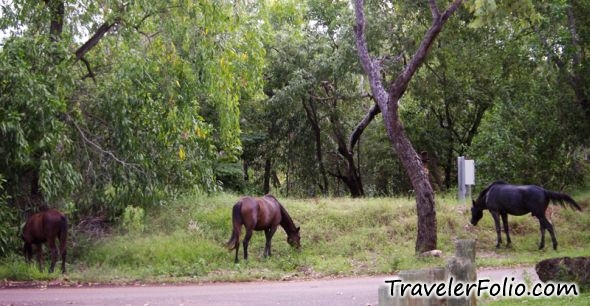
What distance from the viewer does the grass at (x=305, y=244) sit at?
15.1 metres

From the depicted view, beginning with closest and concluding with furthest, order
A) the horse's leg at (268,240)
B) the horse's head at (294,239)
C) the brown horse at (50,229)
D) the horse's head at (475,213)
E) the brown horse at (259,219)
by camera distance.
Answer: the brown horse at (50,229)
the brown horse at (259,219)
the horse's leg at (268,240)
the horse's head at (294,239)
the horse's head at (475,213)

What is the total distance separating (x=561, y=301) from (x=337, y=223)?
11145 mm

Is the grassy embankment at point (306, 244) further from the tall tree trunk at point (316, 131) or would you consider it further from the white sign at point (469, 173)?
the tall tree trunk at point (316, 131)

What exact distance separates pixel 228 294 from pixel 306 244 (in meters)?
6.50

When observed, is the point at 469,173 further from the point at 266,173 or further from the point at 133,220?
the point at 266,173

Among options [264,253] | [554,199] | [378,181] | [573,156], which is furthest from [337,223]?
[378,181]

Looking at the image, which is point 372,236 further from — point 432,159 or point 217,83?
point 432,159

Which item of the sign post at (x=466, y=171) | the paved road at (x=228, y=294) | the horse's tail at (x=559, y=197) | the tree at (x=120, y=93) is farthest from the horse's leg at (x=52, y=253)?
the horse's tail at (x=559, y=197)

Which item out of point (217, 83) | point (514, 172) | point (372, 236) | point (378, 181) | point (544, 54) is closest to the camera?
point (217, 83)

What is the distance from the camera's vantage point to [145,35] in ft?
53.9

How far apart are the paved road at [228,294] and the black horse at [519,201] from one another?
3.61 meters

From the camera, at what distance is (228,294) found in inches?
466

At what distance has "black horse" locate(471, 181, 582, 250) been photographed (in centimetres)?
1705

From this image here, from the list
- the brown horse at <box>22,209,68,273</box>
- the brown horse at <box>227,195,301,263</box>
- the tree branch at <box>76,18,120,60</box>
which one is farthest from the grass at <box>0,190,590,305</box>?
the tree branch at <box>76,18,120,60</box>
